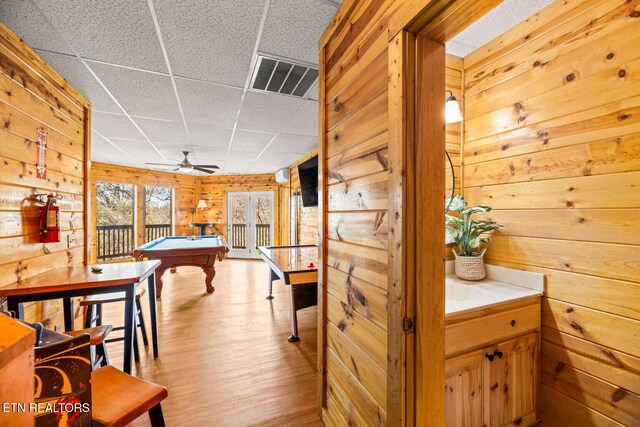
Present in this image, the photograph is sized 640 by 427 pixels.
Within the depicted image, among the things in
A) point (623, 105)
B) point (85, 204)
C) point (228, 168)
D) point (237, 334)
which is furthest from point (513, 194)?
point (228, 168)

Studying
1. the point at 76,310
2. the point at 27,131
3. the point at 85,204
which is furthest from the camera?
the point at 85,204

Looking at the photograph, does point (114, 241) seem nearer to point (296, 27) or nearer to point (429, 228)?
point (296, 27)

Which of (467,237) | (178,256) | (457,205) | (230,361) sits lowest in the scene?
(230,361)

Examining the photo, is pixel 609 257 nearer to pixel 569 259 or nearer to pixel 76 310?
pixel 569 259

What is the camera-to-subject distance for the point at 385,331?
3.51 feet

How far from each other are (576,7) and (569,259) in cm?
142

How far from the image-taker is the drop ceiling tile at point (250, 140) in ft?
13.2

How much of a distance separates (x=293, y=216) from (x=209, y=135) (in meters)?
3.36

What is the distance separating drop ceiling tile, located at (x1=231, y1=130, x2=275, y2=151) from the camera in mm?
4032

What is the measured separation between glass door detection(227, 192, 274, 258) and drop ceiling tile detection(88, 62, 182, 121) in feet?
15.4

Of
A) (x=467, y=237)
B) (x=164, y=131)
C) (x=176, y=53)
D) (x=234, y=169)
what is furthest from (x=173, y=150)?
(x=467, y=237)

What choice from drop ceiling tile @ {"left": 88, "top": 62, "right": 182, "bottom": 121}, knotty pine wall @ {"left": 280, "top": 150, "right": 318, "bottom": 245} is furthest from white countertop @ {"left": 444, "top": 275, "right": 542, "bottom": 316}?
knotty pine wall @ {"left": 280, "top": 150, "right": 318, "bottom": 245}

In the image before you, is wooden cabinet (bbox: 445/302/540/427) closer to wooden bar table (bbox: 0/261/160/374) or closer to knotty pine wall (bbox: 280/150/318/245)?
wooden bar table (bbox: 0/261/160/374)

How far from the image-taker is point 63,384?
0.82 meters
